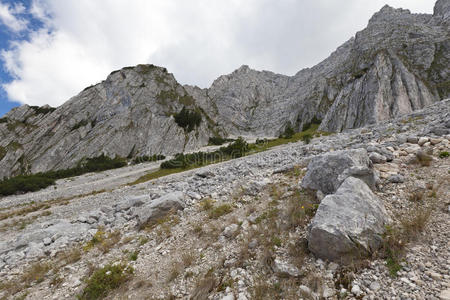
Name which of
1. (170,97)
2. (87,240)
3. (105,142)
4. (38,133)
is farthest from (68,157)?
(87,240)

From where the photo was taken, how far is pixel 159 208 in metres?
9.35

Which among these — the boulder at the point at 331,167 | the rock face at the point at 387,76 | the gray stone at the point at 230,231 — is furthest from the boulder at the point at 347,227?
the rock face at the point at 387,76

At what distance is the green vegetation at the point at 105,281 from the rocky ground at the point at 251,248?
1.9 inches

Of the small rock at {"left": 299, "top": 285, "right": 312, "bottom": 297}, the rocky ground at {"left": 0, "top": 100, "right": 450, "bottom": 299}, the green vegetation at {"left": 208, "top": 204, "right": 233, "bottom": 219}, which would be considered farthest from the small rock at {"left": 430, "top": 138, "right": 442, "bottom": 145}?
the green vegetation at {"left": 208, "top": 204, "right": 233, "bottom": 219}

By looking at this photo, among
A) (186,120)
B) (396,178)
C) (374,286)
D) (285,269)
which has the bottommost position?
(285,269)

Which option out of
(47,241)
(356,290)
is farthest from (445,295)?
(47,241)

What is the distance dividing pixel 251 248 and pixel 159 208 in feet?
18.7

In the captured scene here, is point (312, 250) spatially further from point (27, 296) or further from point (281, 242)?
point (27, 296)

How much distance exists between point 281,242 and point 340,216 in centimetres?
175

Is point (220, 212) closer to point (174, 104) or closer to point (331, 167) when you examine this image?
point (331, 167)

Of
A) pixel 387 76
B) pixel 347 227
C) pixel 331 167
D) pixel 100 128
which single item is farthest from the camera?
pixel 100 128

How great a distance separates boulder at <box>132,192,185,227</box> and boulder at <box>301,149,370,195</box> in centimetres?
642

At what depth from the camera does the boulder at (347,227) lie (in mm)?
4156

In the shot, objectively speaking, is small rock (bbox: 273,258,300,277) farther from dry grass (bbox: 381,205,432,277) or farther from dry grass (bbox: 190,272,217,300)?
dry grass (bbox: 381,205,432,277)
